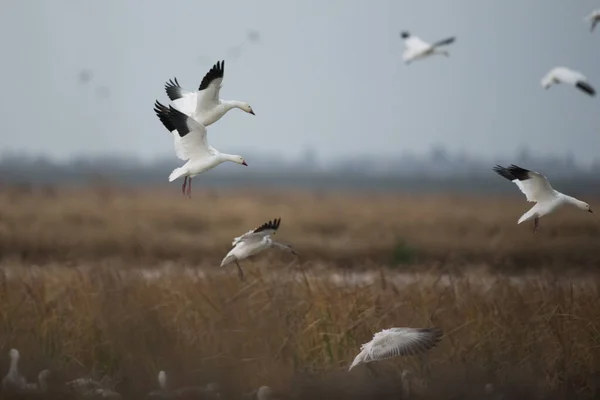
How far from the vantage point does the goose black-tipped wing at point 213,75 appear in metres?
5.08

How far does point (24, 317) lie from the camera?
655 cm

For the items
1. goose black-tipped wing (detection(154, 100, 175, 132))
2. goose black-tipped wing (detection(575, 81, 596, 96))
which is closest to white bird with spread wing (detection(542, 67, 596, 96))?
goose black-tipped wing (detection(575, 81, 596, 96))

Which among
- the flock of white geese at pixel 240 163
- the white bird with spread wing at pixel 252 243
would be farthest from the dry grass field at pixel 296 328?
the white bird with spread wing at pixel 252 243

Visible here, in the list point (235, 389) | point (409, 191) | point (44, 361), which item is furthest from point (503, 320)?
point (409, 191)

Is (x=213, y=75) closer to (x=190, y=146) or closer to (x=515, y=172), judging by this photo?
(x=190, y=146)

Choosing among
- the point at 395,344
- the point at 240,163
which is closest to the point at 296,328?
the point at 395,344

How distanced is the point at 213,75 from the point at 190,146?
12.9 inches

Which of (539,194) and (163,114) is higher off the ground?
(163,114)

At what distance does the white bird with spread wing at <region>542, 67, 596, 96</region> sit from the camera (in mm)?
6023

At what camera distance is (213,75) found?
5.09 m

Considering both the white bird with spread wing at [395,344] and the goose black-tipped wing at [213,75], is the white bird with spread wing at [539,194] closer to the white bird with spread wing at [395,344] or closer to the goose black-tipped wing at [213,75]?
the white bird with spread wing at [395,344]

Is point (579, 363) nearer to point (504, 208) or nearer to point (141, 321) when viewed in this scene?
point (141, 321)

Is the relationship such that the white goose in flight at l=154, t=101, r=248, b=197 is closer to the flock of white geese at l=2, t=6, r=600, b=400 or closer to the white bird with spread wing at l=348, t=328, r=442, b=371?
the flock of white geese at l=2, t=6, r=600, b=400

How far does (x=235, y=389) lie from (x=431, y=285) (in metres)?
1.32
